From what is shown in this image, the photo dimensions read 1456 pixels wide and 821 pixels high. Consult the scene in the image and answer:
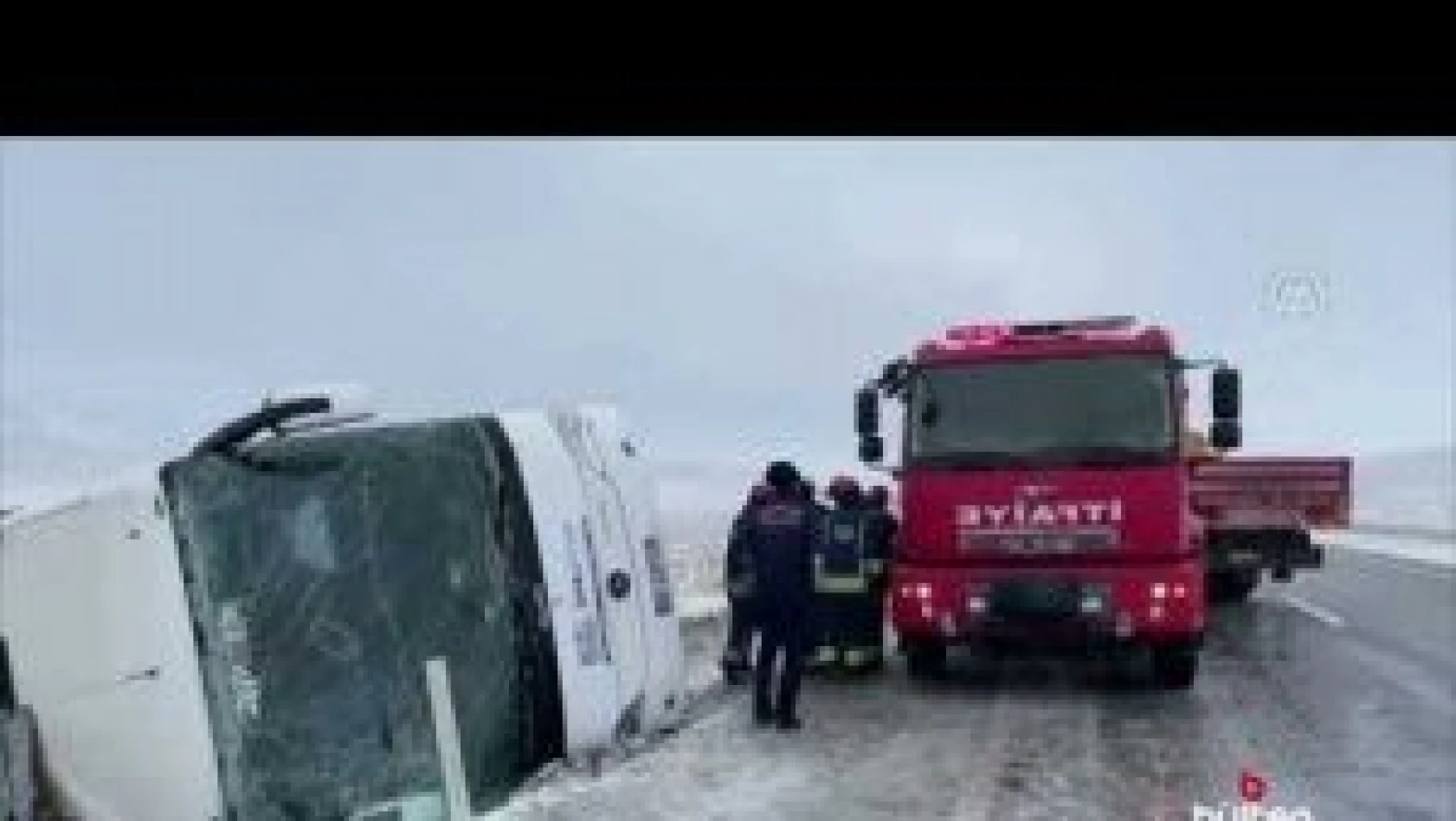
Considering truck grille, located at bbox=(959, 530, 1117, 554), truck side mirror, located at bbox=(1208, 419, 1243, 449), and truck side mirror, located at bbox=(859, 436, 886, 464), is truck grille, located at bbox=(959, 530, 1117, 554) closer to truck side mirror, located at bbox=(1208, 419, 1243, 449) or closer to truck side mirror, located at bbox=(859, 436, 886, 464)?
truck side mirror, located at bbox=(859, 436, 886, 464)

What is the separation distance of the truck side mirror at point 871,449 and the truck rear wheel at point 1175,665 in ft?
8.05

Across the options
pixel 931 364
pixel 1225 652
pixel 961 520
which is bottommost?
pixel 1225 652

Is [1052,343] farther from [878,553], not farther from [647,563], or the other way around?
[647,563]

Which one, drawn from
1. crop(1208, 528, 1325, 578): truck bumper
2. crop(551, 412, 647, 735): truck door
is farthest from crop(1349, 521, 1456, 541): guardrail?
crop(551, 412, 647, 735): truck door

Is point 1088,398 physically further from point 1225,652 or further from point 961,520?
point 1225,652

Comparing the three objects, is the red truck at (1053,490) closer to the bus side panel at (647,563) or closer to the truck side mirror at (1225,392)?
the truck side mirror at (1225,392)

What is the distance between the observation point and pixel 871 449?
15.8 meters

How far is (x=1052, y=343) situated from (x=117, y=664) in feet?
27.0

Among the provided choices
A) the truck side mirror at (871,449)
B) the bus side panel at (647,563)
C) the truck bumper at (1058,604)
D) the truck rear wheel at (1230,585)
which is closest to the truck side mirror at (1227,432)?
the truck bumper at (1058,604)

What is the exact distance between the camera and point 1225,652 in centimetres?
1844

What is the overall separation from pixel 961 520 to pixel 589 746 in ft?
18.8

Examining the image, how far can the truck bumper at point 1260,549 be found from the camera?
70.8ft
